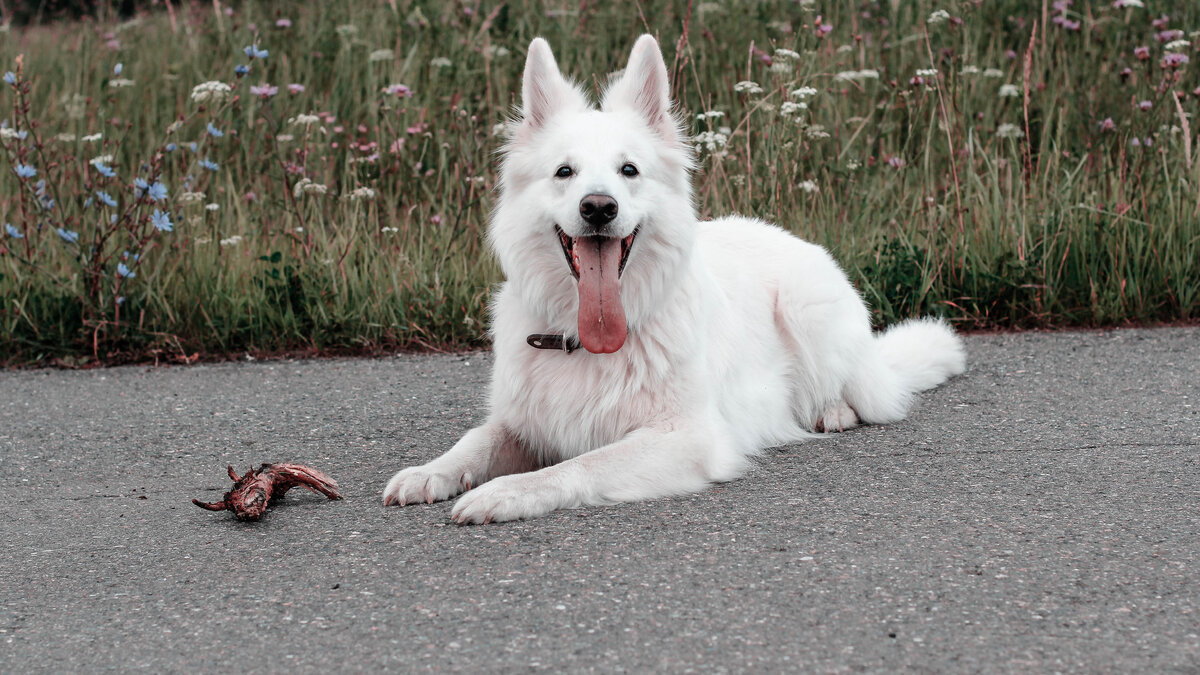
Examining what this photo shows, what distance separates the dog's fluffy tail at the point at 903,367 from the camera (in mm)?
4852

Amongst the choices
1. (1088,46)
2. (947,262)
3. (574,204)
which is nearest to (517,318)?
(574,204)

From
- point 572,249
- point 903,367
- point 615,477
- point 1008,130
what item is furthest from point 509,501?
point 1008,130

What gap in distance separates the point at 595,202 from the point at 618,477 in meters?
0.86

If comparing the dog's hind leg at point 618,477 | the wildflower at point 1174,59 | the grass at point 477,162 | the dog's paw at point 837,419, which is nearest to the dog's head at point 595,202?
the dog's hind leg at point 618,477

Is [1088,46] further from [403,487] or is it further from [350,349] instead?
[403,487]

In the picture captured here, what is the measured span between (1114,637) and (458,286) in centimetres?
447

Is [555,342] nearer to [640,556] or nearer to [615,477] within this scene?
[615,477]

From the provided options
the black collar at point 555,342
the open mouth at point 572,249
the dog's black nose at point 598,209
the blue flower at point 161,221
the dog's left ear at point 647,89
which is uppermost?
the dog's left ear at point 647,89

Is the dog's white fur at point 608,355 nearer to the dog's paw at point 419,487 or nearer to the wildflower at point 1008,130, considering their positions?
the dog's paw at point 419,487

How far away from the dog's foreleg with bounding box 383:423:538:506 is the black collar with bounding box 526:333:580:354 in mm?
320

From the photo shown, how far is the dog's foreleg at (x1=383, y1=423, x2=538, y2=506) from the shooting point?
369 cm

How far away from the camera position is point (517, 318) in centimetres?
419

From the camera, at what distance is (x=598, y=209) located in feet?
12.1

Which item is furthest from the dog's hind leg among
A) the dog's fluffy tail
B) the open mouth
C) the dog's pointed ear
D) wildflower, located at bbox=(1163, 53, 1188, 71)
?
wildflower, located at bbox=(1163, 53, 1188, 71)
